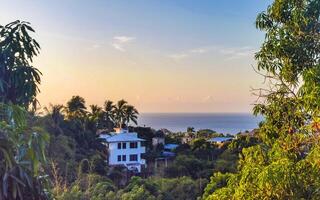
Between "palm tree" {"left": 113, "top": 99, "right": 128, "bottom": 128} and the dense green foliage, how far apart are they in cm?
2545

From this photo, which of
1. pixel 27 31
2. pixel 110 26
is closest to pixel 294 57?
pixel 27 31

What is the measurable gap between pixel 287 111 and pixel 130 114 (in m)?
26.3

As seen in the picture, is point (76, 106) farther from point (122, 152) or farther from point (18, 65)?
point (18, 65)

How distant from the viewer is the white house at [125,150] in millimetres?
23484

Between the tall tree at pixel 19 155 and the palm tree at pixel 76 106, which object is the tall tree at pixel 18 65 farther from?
the palm tree at pixel 76 106

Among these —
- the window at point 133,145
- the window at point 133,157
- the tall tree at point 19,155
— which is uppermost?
the window at point 133,145

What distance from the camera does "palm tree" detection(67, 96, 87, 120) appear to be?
24.1 m

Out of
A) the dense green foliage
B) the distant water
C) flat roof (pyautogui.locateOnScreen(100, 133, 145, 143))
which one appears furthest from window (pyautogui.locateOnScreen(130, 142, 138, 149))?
the dense green foliage

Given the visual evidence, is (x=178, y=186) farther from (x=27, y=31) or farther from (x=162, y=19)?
(x=27, y=31)

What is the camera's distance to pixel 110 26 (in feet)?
31.0

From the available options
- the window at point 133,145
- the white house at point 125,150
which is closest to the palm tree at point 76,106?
the white house at point 125,150

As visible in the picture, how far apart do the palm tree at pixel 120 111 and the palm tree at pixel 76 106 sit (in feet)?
13.6

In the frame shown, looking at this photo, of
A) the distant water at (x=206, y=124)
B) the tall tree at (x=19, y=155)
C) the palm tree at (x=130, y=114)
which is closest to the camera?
the tall tree at (x=19, y=155)

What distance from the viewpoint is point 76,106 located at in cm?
2458
